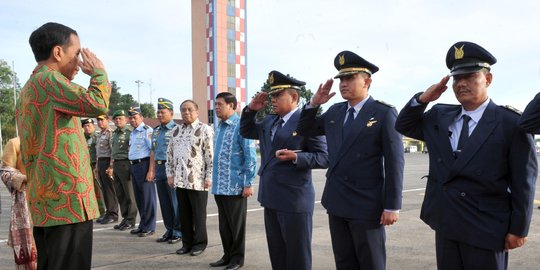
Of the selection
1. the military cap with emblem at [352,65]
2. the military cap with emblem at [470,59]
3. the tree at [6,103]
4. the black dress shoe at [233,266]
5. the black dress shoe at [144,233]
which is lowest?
the black dress shoe at [144,233]

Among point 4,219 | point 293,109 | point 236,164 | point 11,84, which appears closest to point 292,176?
point 293,109

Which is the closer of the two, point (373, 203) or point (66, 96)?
point (66, 96)

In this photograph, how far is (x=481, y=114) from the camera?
2.46 meters

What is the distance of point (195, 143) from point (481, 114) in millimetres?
3816

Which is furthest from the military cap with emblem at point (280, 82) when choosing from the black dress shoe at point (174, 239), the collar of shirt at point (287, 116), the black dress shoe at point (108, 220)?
the black dress shoe at point (108, 220)

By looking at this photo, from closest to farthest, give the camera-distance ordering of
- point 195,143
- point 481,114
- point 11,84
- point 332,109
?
point 481,114, point 332,109, point 195,143, point 11,84

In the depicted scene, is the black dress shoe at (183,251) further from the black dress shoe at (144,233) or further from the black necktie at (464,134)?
the black necktie at (464,134)

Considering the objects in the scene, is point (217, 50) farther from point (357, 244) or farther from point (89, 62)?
point (89, 62)

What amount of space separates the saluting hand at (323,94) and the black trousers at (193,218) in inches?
106

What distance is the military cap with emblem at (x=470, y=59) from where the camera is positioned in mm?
2416

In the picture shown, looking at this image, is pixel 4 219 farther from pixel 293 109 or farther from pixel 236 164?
pixel 293 109

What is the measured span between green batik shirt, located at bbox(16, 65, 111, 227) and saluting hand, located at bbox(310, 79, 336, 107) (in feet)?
5.05

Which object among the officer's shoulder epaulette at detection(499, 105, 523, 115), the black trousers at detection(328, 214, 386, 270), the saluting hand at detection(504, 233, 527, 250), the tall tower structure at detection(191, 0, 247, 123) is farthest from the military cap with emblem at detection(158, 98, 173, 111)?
the tall tower structure at detection(191, 0, 247, 123)

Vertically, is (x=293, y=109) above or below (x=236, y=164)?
above
